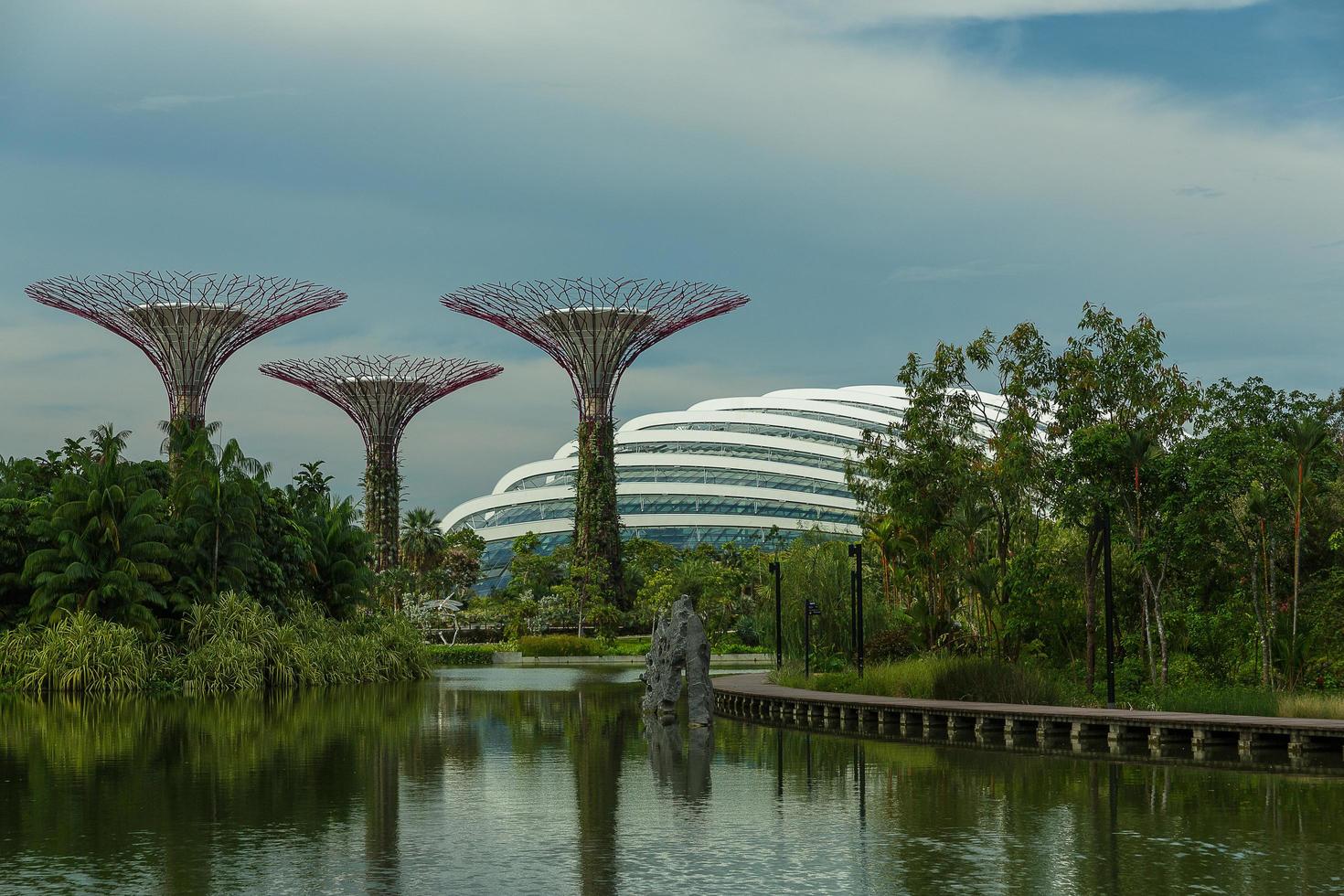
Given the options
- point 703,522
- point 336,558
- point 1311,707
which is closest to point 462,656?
point 336,558

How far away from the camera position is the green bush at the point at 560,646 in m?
73.1

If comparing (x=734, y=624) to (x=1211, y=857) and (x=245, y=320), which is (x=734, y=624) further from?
(x=1211, y=857)

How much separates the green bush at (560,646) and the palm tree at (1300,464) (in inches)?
1781

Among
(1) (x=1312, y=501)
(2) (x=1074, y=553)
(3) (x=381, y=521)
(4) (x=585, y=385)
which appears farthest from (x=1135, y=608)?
(3) (x=381, y=521)

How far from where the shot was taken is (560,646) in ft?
241

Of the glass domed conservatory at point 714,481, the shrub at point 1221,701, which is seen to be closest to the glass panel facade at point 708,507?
the glass domed conservatory at point 714,481

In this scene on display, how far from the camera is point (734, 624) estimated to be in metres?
83.9

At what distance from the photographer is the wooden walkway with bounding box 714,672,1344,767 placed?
22781 mm

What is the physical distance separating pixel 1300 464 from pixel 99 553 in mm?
34815

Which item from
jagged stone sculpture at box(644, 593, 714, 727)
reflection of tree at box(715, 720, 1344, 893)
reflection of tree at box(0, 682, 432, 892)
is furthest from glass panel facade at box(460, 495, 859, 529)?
reflection of tree at box(715, 720, 1344, 893)

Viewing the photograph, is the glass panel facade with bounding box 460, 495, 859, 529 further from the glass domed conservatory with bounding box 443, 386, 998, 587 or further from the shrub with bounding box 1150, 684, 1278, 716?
the shrub with bounding box 1150, 684, 1278, 716

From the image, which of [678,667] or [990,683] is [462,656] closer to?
[678,667]

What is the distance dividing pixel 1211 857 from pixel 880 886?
3.53 metres

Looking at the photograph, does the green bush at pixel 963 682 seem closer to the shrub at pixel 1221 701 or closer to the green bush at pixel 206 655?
the shrub at pixel 1221 701
